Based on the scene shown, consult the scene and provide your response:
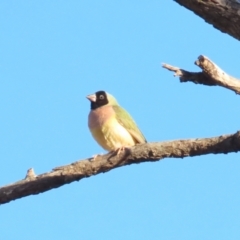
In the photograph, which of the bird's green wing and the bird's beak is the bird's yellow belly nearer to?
the bird's green wing

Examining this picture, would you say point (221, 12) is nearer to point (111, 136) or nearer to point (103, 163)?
point (103, 163)

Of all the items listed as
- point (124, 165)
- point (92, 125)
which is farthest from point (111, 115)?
point (124, 165)

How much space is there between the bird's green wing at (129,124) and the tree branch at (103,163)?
10.4ft

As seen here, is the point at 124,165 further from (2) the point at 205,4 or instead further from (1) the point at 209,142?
(2) the point at 205,4

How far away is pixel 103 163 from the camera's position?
403 centimetres

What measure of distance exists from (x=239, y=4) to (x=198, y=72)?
0.46m

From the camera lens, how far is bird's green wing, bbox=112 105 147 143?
23.9ft

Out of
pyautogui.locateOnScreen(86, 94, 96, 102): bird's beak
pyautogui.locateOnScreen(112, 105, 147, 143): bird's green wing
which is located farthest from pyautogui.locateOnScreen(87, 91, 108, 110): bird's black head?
pyautogui.locateOnScreen(112, 105, 147, 143): bird's green wing

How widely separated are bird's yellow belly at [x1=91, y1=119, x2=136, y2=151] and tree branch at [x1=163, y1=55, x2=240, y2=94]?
134 inches

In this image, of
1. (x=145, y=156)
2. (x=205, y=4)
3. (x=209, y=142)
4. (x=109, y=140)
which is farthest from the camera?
(x=109, y=140)

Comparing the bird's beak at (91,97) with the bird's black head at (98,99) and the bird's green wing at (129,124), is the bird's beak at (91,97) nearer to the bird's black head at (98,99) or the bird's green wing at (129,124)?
the bird's black head at (98,99)

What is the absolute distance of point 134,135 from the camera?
7.30m

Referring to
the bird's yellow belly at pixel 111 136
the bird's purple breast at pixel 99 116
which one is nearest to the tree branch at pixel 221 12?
the bird's yellow belly at pixel 111 136

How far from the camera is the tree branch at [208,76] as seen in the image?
11.1ft
